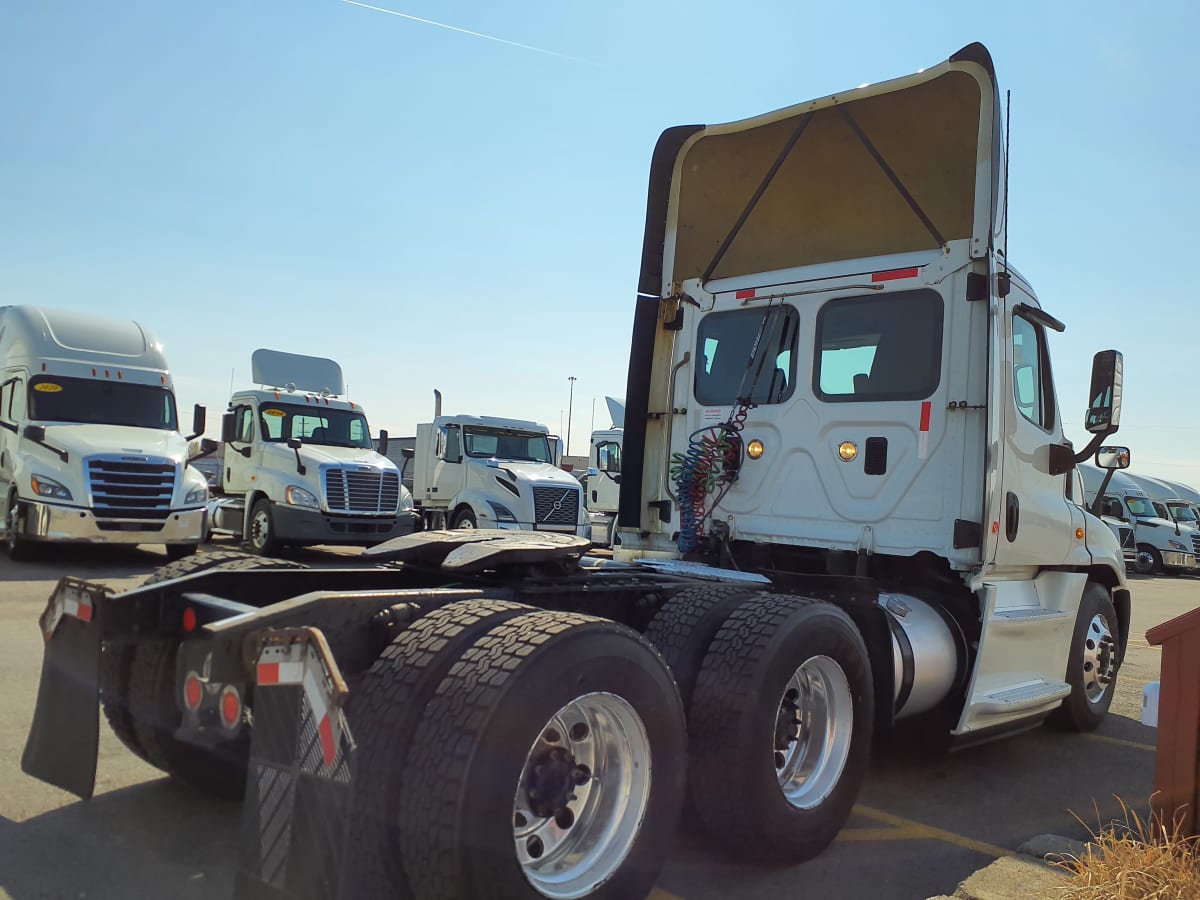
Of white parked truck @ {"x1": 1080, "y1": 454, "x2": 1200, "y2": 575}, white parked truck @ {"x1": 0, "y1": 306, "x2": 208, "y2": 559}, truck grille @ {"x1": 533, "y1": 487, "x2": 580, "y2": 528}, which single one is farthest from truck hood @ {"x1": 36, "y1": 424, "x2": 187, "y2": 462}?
white parked truck @ {"x1": 1080, "y1": 454, "x2": 1200, "y2": 575}

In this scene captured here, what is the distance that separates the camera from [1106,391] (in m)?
5.46

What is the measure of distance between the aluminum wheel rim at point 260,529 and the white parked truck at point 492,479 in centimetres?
338

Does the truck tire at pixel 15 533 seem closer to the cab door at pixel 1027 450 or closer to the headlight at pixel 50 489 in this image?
the headlight at pixel 50 489

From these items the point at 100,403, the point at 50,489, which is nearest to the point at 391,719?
the point at 50,489

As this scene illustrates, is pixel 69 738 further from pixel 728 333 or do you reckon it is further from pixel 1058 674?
pixel 1058 674

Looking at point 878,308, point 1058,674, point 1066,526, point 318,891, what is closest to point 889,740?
point 1058,674

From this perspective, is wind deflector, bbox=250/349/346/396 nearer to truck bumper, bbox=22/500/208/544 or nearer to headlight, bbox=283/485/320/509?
headlight, bbox=283/485/320/509

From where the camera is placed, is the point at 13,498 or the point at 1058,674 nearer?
the point at 1058,674

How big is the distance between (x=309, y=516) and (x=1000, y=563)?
449 inches

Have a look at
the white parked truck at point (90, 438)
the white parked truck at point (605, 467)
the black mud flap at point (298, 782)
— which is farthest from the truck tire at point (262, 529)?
the black mud flap at point (298, 782)

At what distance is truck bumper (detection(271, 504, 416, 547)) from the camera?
1450 cm

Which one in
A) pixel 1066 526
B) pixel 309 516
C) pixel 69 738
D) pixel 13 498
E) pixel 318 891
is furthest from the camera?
pixel 309 516

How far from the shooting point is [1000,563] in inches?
203

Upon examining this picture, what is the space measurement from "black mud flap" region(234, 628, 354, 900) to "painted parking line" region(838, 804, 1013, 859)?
8.31 feet
